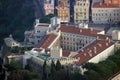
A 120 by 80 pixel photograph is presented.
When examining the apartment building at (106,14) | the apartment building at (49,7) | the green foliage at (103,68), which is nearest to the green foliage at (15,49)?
the apartment building at (106,14)

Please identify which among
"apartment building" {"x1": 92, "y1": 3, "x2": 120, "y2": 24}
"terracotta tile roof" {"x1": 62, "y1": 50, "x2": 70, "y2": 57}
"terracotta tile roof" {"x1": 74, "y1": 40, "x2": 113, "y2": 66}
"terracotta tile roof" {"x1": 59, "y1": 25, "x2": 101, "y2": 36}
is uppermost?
"apartment building" {"x1": 92, "y1": 3, "x2": 120, "y2": 24}

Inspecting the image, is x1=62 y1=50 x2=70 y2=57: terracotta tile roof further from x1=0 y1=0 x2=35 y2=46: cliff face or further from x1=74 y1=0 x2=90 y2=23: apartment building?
x1=0 y1=0 x2=35 y2=46: cliff face

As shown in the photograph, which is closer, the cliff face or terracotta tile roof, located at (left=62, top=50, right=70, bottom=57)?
terracotta tile roof, located at (left=62, top=50, right=70, bottom=57)

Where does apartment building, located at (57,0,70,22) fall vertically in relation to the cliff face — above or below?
above

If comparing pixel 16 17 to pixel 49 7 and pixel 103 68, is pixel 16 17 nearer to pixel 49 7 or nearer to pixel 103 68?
pixel 49 7

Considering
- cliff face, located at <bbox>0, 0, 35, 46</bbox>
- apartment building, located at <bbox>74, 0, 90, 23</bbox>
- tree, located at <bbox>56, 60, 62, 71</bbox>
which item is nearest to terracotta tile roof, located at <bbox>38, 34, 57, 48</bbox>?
tree, located at <bbox>56, 60, 62, 71</bbox>

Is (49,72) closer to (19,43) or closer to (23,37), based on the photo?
(19,43)

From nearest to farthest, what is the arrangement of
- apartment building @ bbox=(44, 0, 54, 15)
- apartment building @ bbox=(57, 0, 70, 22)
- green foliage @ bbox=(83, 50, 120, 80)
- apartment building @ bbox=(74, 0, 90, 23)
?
green foliage @ bbox=(83, 50, 120, 80) → apartment building @ bbox=(74, 0, 90, 23) → apartment building @ bbox=(57, 0, 70, 22) → apartment building @ bbox=(44, 0, 54, 15)
